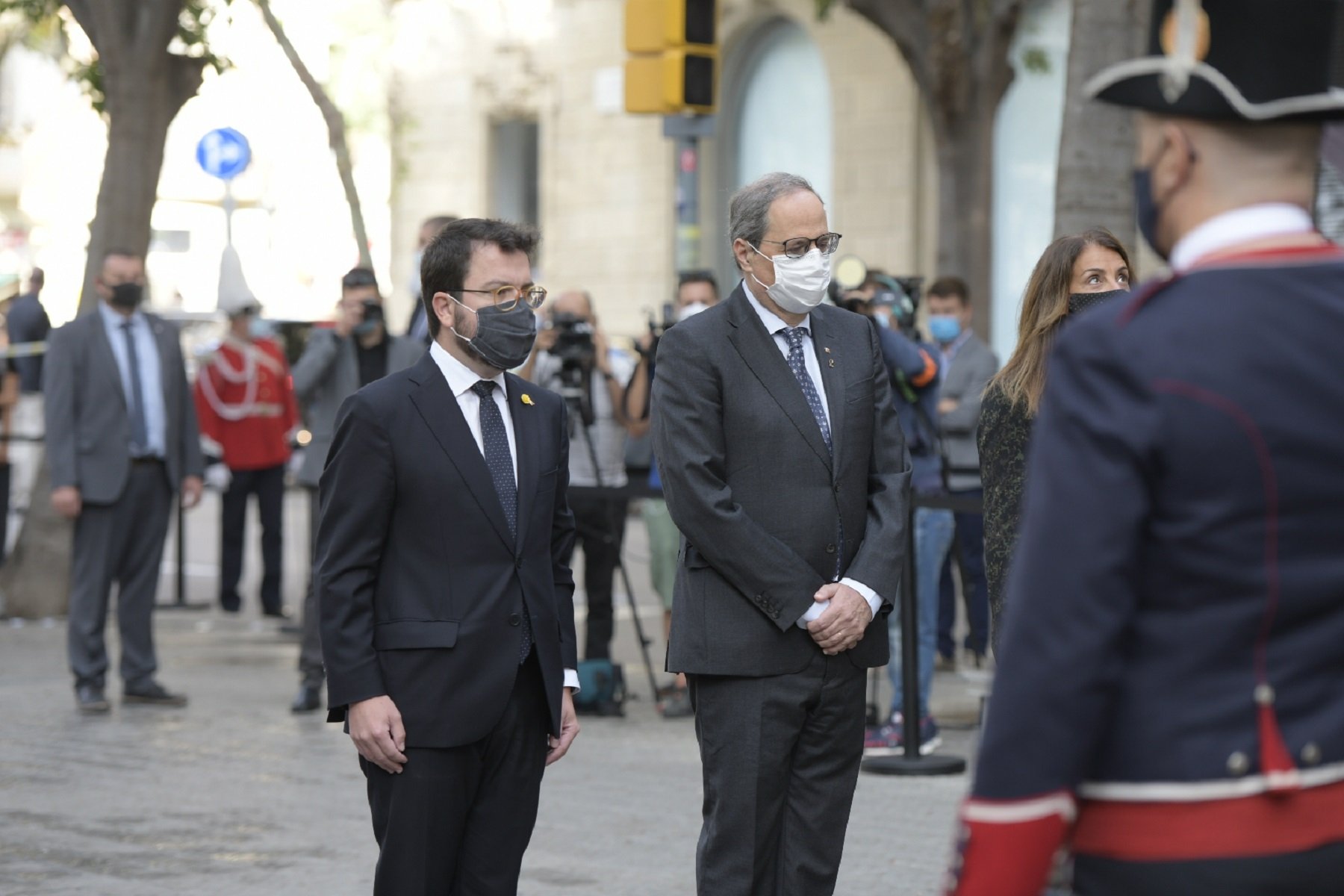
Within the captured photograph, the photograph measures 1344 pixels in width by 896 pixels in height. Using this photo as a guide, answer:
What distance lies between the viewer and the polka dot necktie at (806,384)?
200 inches

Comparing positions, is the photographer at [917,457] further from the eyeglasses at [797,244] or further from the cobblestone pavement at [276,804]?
the eyeglasses at [797,244]

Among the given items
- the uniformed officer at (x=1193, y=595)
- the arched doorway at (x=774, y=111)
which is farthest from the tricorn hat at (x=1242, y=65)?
the arched doorway at (x=774, y=111)

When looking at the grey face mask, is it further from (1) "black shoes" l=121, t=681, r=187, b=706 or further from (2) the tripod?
(1) "black shoes" l=121, t=681, r=187, b=706

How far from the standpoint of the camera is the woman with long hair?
16.8 ft

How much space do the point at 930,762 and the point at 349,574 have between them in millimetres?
4605

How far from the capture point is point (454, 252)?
15.7ft

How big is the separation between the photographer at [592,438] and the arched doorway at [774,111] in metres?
14.1

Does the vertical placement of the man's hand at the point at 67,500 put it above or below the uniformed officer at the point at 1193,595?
below

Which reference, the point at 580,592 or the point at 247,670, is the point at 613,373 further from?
the point at 580,592

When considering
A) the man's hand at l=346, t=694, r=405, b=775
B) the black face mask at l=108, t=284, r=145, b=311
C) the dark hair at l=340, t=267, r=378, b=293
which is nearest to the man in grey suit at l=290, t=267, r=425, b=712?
the dark hair at l=340, t=267, r=378, b=293

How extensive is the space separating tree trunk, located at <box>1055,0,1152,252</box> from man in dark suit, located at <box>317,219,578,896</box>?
666 cm

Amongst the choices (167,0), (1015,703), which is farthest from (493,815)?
(167,0)

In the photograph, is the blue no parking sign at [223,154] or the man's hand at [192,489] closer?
the man's hand at [192,489]

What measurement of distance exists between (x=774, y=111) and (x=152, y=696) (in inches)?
643
